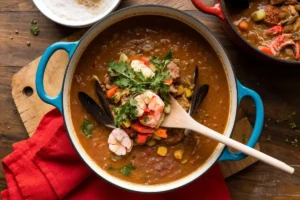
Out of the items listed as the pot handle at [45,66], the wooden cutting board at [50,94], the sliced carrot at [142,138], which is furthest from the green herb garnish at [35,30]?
the sliced carrot at [142,138]

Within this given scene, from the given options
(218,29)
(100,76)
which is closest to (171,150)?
(100,76)

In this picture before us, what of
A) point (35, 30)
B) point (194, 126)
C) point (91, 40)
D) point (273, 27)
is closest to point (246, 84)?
point (273, 27)

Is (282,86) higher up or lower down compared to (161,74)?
lower down

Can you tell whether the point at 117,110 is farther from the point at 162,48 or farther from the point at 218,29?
the point at 218,29

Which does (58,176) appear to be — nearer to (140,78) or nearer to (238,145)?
(140,78)

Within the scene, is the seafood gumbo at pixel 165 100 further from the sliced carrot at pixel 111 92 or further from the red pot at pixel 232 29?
the red pot at pixel 232 29

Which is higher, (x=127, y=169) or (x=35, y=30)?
(x=35, y=30)
